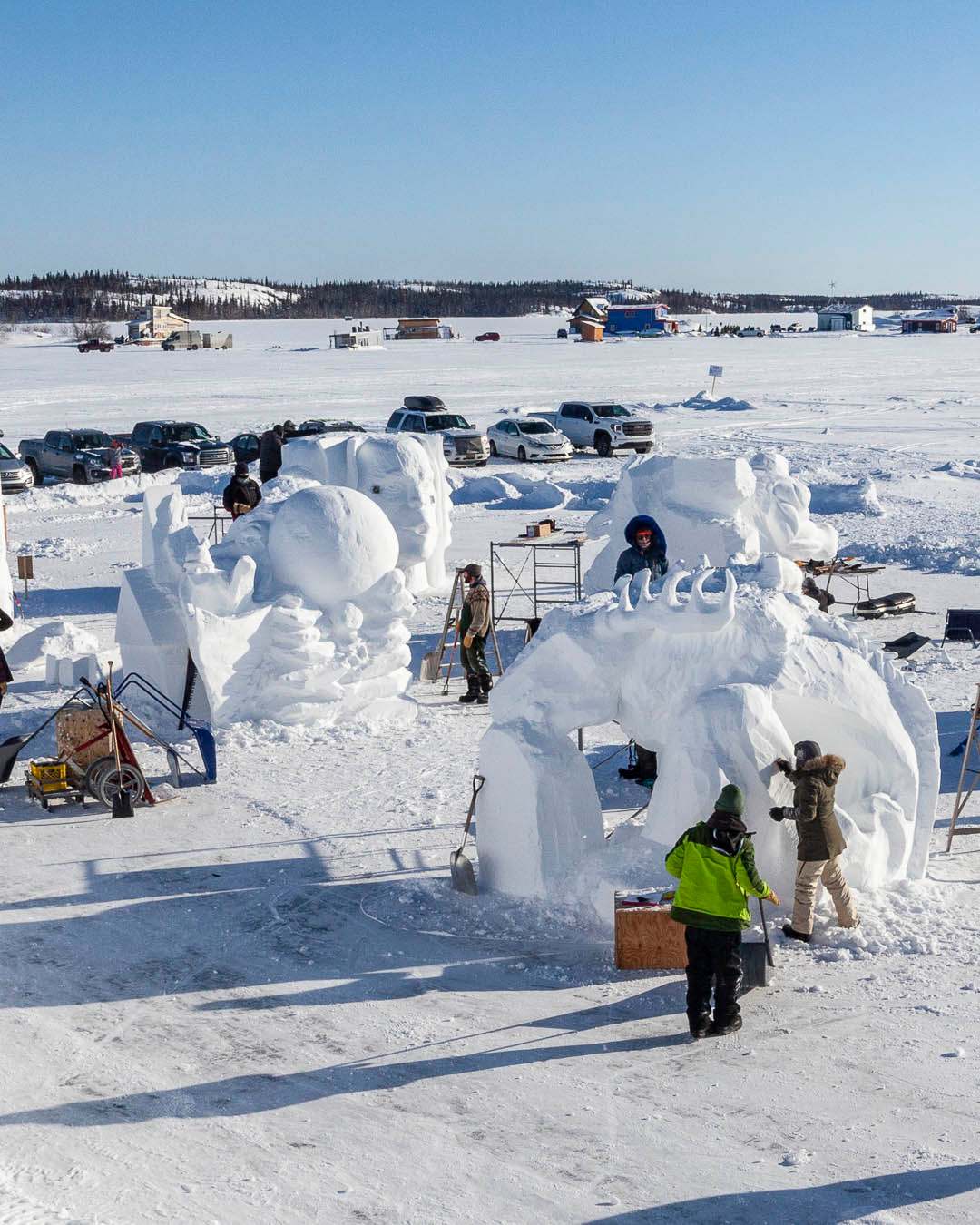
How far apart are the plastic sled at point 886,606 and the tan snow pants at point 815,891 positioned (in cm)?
862

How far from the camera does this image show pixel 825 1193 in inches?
217

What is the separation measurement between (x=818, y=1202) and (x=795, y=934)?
96.8 inches

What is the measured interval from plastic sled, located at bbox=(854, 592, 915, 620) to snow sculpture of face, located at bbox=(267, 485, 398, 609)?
20.0 feet

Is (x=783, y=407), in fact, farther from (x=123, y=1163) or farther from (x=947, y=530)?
(x=123, y=1163)

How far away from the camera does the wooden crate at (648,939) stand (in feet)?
24.6

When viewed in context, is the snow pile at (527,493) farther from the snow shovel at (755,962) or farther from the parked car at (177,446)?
the snow shovel at (755,962)

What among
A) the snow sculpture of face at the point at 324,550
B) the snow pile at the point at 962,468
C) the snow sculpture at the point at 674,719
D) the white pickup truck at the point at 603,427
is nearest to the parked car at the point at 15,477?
the white pickup truck at the point at 603,427

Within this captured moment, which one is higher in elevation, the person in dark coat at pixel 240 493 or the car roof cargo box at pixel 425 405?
the car roof cargo box at pixel 425 405

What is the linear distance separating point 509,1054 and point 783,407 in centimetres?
3696

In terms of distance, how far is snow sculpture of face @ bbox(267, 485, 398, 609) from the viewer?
42.0 ft

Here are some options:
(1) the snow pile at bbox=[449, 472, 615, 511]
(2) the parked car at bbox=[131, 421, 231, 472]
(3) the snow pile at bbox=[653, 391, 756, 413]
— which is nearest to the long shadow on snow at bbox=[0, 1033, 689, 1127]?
(1) the snow pile at bbox=[449, 472, 615, 511]

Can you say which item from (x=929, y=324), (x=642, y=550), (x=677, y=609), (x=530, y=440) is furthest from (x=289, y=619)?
(x=929, y=324)

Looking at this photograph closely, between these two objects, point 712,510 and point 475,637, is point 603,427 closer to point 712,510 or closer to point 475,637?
point 712,510

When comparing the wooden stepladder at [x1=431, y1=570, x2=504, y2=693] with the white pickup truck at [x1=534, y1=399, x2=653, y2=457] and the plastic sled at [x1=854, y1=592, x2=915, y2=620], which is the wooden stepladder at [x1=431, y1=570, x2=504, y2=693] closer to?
the plastic sled at [x1=854, y1=592, x2=915, y2=620]
